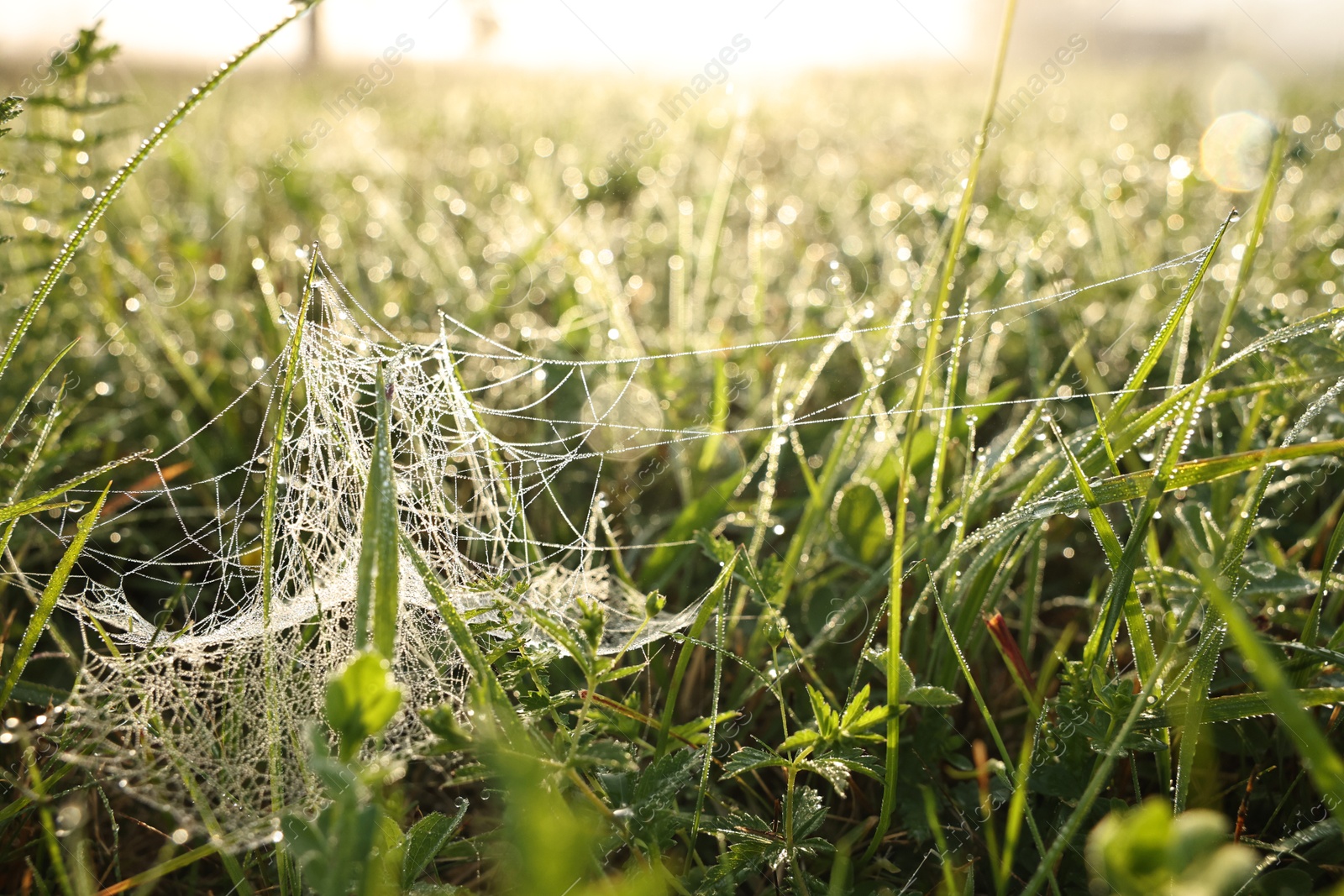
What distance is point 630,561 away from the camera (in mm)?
1780

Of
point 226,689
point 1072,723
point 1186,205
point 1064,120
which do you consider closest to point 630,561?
point 226,689

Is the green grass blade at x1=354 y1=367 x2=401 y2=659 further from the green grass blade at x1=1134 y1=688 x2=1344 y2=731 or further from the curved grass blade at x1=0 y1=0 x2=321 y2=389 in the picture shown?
the green grass blade at x1=1134 y1=688 x2=1344 y2=731

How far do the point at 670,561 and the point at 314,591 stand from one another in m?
0.68

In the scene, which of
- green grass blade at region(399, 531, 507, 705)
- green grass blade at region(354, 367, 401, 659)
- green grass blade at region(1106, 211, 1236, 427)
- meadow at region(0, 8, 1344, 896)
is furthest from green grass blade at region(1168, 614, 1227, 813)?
green grass blade at region(354, 367, 401, 659)

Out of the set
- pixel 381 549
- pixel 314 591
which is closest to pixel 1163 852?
pixel 381 549

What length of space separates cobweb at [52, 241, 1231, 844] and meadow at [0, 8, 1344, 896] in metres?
0.02

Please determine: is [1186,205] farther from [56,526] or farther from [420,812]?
[56,526]

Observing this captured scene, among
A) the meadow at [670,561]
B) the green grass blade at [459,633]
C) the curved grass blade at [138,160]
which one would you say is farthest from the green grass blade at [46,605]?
the green grass blade at [459,633]

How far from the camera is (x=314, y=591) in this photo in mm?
1203

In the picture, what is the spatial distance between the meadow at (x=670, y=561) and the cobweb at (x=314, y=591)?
0.05 ft

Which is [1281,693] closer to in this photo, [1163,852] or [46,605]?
[1163,852]

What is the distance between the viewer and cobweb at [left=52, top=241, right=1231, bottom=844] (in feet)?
3.85

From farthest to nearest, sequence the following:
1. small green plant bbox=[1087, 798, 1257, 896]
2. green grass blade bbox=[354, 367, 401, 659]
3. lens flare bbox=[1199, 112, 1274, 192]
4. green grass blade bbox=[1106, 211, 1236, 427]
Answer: lens flare bbox=[1199, 112, 1274, 192] → green grass blade bbox=[1106, 211, 1236, 427] → green grass blade bbox=[354, 367, 401, 659] → small green plant bbox=[1087, 798, 1257, 896]

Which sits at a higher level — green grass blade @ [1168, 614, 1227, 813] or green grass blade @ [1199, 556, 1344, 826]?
green grass blade @ [1199, 556, 1344, 826]
